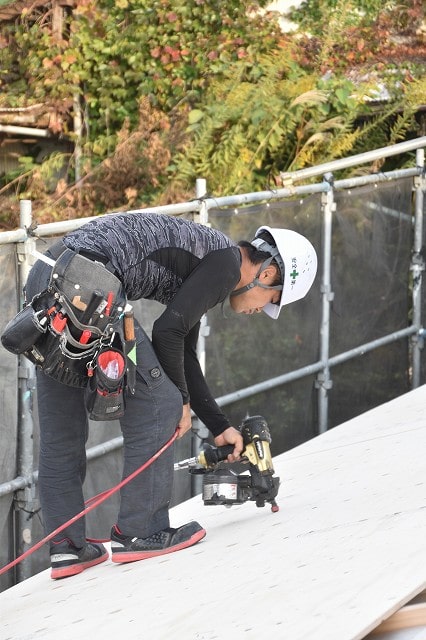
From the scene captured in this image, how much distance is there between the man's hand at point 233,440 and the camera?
4172 millimetres

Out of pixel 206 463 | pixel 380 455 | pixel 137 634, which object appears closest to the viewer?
pixel 137 634

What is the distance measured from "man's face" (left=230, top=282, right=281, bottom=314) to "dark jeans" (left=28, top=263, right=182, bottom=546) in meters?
0.37

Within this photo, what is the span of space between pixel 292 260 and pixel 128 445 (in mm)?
894

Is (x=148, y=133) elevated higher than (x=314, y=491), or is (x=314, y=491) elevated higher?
(x=148, y=133)

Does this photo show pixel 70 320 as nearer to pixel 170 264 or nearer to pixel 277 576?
pixel 170 264

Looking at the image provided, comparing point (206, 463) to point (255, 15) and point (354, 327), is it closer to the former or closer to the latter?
point (354, 327)

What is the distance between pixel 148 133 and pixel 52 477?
5953 mm

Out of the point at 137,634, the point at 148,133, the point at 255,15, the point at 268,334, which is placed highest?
the point at 255,15

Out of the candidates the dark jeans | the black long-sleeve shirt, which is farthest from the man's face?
the dark jeans

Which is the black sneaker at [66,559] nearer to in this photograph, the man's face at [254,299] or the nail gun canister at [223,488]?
the nail gun canister at [223,488]

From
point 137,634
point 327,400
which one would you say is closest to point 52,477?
point 137,634

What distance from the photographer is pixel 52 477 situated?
399 cm

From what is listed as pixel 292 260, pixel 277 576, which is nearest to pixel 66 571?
pixel 277 576

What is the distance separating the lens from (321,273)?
23.2ft
